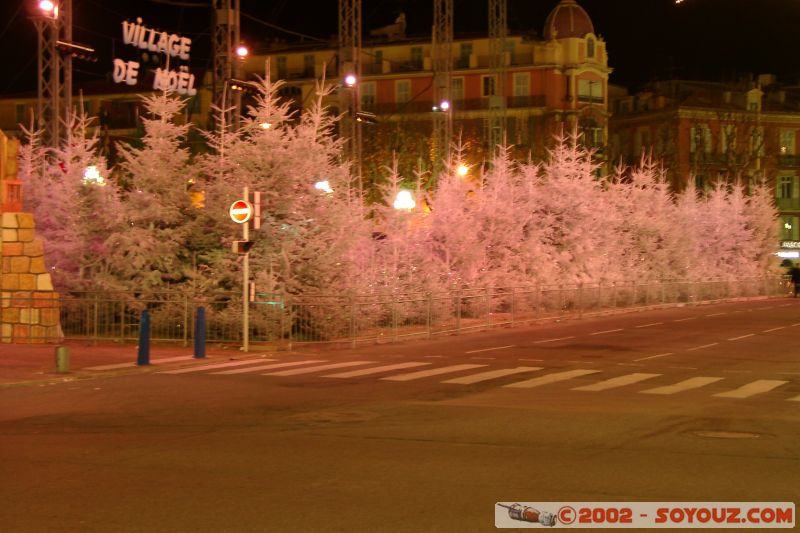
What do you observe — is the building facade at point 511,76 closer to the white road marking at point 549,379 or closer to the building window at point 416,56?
the building window at point 416,56

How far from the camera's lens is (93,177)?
29.2 m

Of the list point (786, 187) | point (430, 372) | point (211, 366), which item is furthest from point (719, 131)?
point (211, 366)

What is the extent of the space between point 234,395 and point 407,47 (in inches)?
2667

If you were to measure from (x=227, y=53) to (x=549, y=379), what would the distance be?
1605 cm

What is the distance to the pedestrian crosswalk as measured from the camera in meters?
17.5

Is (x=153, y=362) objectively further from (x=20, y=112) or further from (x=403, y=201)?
(x=20, y=112)

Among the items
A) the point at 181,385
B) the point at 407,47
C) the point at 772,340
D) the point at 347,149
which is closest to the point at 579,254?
the point at 347,149

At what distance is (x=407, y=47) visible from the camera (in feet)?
266

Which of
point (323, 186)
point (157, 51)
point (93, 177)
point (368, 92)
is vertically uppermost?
point (368, 92)

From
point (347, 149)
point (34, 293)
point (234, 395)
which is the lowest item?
point (234, 395)

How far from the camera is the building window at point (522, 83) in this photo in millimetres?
79312

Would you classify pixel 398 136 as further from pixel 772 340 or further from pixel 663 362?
pixel 663 362

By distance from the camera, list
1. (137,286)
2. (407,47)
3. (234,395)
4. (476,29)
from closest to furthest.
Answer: (234,395), (137,286), (407,47), (476,29)

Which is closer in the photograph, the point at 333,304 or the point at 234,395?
Result: the point at 234,395
